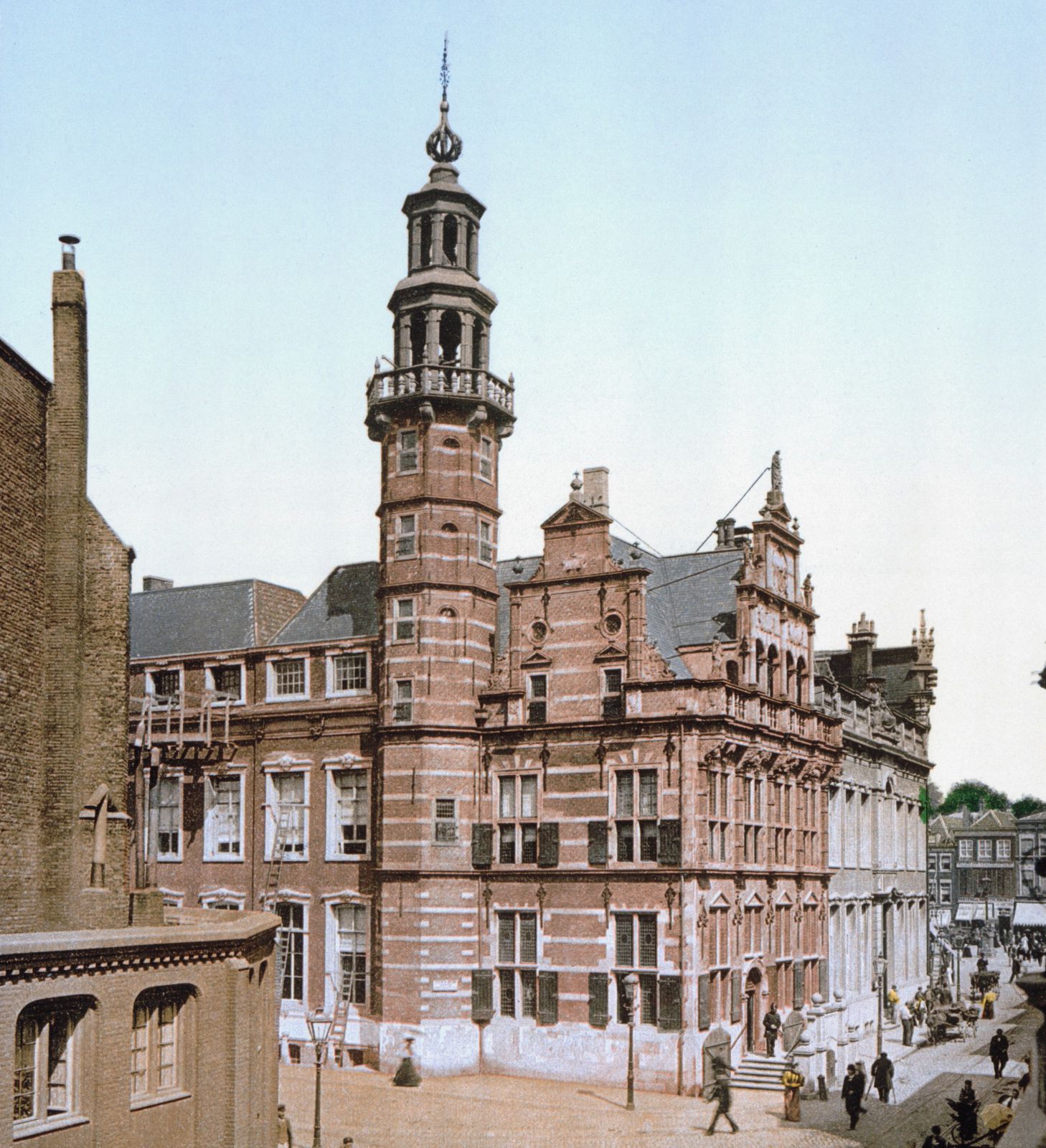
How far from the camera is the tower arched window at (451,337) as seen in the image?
42531mm

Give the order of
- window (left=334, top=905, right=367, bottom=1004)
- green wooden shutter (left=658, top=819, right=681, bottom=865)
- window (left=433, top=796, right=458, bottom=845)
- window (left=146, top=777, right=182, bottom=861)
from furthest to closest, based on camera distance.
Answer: window (left=146, top=777, right=182, bottom=861), window (left=334, top=905, right=367, bottom=1004), window (left=433, top=796, right=458, bottom=845), green wooden shutter (left=658, top=819, right=681, bottom=865)

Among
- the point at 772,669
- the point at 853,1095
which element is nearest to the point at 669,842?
the point at 772,669

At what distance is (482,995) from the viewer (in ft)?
132

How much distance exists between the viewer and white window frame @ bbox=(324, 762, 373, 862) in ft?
141

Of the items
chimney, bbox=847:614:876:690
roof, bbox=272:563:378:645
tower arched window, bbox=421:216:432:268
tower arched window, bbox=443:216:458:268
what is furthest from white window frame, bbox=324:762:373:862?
chimney, bbox=847:614:876:690

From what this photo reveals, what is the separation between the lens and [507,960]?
4059 centimetres

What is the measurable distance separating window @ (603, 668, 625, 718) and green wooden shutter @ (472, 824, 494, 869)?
15.9ft

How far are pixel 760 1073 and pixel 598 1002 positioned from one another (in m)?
4.66

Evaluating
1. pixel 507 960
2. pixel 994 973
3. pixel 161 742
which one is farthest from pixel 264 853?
pixel 994 973

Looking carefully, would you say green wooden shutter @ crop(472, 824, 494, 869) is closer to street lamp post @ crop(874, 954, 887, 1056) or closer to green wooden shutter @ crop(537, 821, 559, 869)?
green wooden shutter @ crop(537, 821, 559, 869)

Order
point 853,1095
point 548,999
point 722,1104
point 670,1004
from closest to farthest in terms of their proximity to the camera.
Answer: point 722,1104, point 853,1095, point 670,1004, point 548,999

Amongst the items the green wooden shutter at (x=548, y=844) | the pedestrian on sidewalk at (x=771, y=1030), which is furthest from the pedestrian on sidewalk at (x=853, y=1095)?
the green wooden shutter at (x=548, y=844)

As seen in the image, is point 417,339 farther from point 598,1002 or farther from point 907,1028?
point 907,1028

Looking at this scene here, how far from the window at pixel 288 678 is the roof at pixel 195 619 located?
2.09m
